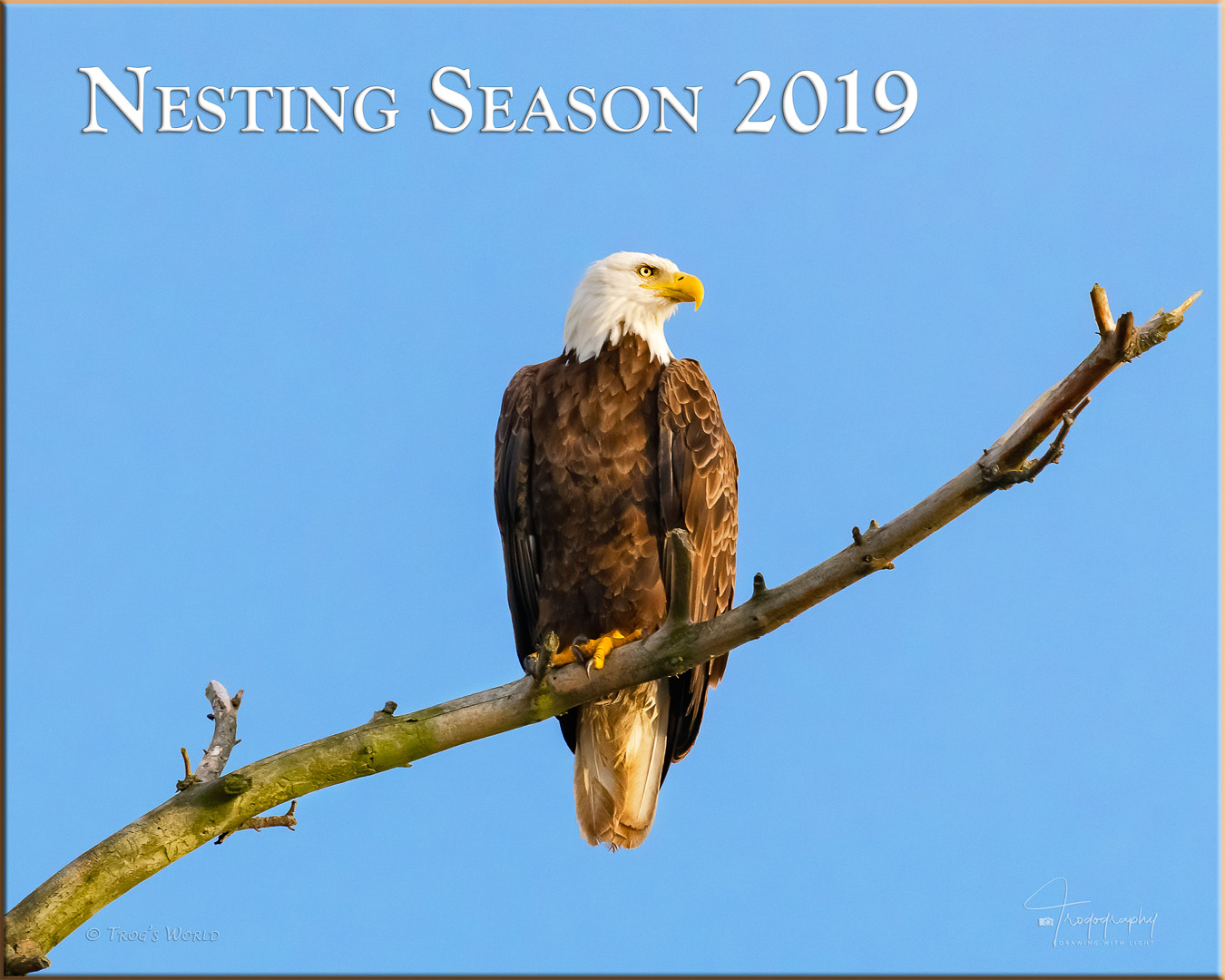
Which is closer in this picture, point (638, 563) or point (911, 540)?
point (911, 540)

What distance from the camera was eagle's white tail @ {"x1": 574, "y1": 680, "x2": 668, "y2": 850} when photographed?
18.0 ft

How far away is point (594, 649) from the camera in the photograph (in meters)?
4.71

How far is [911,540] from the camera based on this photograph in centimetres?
379

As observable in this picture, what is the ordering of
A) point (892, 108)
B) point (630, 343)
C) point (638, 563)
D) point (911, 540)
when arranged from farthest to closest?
point (892, 108) < point (630, 343) < point (638, 563) < point (911, 540)

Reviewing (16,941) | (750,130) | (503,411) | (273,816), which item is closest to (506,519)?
(503,411)

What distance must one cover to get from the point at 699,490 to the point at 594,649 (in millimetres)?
817

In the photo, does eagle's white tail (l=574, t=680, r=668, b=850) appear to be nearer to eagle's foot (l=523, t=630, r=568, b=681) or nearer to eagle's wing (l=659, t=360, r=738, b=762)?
eagle's wing (l=659, t=360, r=738, b=762)

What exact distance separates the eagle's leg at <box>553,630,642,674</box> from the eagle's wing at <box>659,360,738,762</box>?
316 millimetres

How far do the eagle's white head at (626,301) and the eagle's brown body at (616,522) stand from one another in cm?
8

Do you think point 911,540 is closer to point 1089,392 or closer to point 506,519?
point 1089,392

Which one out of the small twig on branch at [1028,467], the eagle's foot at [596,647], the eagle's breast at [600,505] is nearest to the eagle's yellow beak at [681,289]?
the eagle's breast at [600,505]

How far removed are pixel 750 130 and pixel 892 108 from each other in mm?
735

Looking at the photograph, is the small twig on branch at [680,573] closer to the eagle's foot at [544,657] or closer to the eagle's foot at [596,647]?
the eagle's foot at [544,657]

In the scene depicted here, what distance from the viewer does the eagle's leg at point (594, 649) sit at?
4586mm
